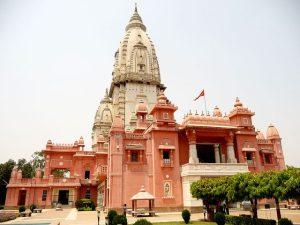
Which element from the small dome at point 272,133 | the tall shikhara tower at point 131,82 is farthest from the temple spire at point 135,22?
the small dome at point 272,133

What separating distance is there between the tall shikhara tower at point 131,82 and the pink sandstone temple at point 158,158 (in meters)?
0.91

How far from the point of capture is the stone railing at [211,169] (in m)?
30.9

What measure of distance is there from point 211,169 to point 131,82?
1058 inches

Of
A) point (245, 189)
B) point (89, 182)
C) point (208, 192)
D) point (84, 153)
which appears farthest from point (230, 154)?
point (84, 153)

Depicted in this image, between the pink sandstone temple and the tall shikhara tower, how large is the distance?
2.97ft

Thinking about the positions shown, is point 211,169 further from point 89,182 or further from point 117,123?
point 89,182

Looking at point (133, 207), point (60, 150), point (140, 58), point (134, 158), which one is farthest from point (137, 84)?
point (133, 207)

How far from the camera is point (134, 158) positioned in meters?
33.1

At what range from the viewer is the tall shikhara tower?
2025 inches

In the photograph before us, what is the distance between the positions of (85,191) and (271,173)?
120ft

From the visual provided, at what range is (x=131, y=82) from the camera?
5309 cm

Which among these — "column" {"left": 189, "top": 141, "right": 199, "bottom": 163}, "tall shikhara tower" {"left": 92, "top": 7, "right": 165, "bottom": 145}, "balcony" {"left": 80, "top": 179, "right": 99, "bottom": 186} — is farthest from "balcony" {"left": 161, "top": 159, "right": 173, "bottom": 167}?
"balcony" {"left": 80, "top": 179, "right": 99, "bottom": 186}

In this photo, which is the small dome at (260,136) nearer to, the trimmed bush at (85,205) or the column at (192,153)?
the column at (192,153)

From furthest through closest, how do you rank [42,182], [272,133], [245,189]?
[42,182] < [272,133] < [245,189]
